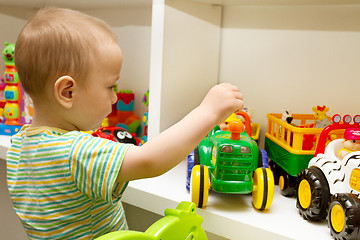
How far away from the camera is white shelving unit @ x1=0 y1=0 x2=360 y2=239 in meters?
0.95

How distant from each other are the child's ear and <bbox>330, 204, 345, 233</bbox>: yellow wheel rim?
1.50 ft

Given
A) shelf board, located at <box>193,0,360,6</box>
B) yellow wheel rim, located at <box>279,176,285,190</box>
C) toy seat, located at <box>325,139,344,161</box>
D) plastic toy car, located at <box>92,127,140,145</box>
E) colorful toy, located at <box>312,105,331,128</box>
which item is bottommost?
yellow wheel rim, located at <box>279,176,285,190</box>

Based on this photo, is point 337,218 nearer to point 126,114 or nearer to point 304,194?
point 304,194

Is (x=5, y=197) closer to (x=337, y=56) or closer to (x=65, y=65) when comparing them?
(x=65, y=65)

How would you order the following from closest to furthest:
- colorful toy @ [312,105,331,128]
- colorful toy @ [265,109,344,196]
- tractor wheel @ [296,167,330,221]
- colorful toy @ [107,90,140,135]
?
1. tractor wheel @ [296,167,330,221]
2. colorful toy @ [265,109,344,196]
3. colorful toy @ [312,105,331,128]
4. colorful toy @ [107,90,140,135]

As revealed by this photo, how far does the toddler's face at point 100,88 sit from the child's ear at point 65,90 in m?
0.01

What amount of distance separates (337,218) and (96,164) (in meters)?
0.41

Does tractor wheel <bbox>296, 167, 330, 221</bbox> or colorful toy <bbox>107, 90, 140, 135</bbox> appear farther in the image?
colorful toy <bbox>107, 90, 140, 135</bbox>

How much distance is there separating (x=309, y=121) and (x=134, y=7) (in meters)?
0.71

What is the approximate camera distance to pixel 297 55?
1.05m

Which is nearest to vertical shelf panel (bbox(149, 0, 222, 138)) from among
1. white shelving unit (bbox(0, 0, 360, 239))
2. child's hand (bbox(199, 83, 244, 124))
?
white shelving unit (bbox(0, 0, 360, 239))

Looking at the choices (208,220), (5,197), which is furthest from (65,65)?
(5,197)

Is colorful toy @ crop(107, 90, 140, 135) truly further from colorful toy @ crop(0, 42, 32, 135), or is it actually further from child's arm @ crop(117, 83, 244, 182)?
child's arm @ crop(117, 83, 244, 182)

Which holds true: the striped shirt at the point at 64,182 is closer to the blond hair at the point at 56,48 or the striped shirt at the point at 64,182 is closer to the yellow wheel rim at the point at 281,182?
the blond hair at the point at 56,48
